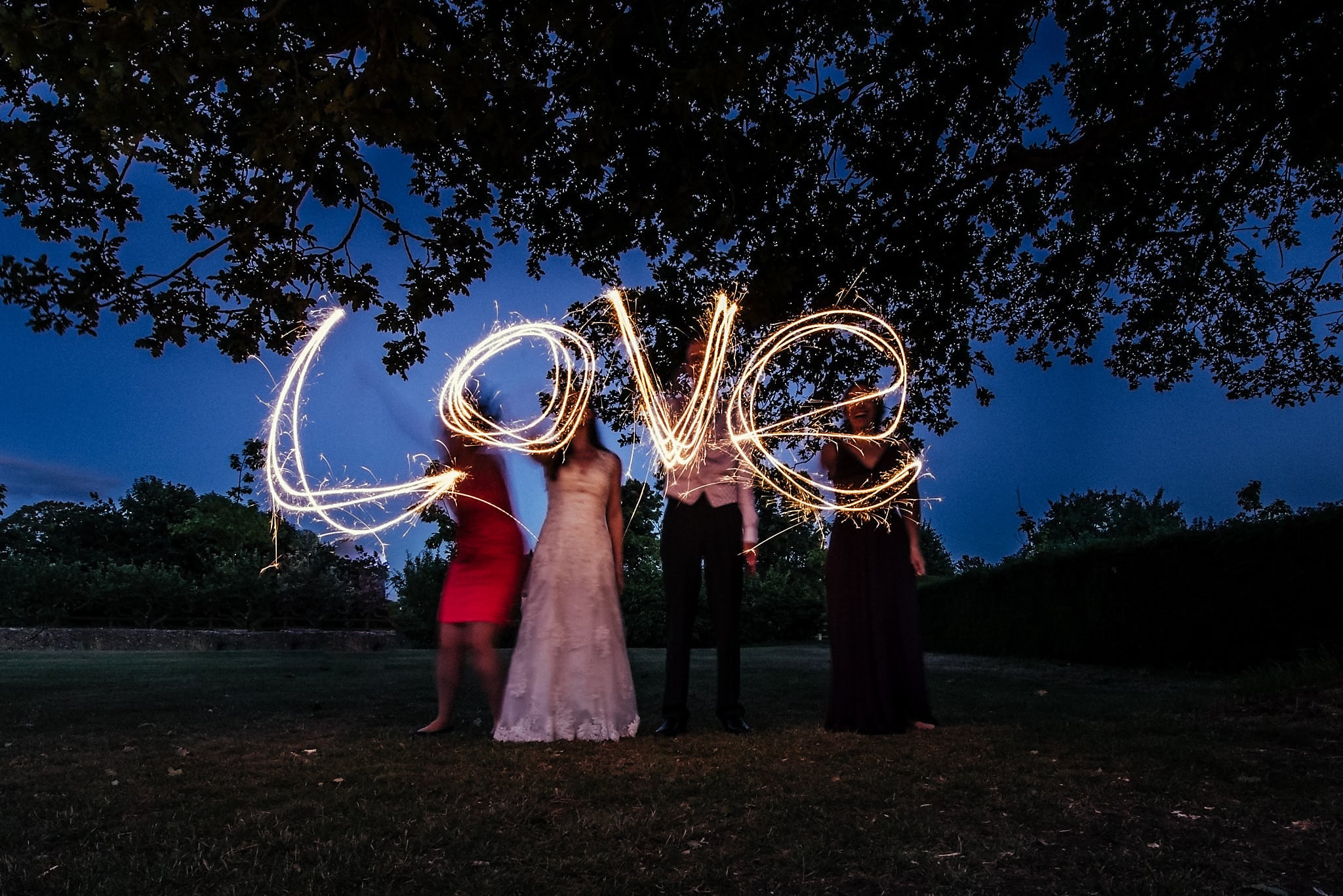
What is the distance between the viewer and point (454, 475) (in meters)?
6.35

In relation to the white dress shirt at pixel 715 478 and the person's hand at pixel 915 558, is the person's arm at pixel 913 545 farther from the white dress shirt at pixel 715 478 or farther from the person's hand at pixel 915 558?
the white dress shirt at pixel 715 478

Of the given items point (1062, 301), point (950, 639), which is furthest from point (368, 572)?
point (1062, 301)

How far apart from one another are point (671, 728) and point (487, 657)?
1.51 m

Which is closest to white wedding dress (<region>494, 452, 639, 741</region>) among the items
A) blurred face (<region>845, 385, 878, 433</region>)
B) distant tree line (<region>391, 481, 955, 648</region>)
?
blurred face (<region>845, 385, 878, 433</region>)

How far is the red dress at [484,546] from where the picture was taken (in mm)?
6312

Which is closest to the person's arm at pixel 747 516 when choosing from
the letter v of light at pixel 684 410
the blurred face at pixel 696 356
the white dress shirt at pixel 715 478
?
the white dress shirt at pixel 715 478

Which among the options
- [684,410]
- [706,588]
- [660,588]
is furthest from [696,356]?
[660,588]

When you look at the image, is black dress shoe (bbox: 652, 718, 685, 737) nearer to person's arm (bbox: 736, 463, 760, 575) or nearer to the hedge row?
person's arm (bbox: 736, 463, 760, 575)

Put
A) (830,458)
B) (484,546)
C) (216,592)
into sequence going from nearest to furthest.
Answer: (484,546) < (830,458) < (216,592)

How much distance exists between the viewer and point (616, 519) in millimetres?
6605

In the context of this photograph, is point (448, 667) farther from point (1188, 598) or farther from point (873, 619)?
Result: point (1188, 598)

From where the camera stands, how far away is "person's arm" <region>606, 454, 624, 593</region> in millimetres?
6504

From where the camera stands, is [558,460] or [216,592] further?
[216,592]

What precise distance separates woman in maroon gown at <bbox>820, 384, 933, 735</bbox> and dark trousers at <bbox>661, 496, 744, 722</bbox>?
2.58ft
